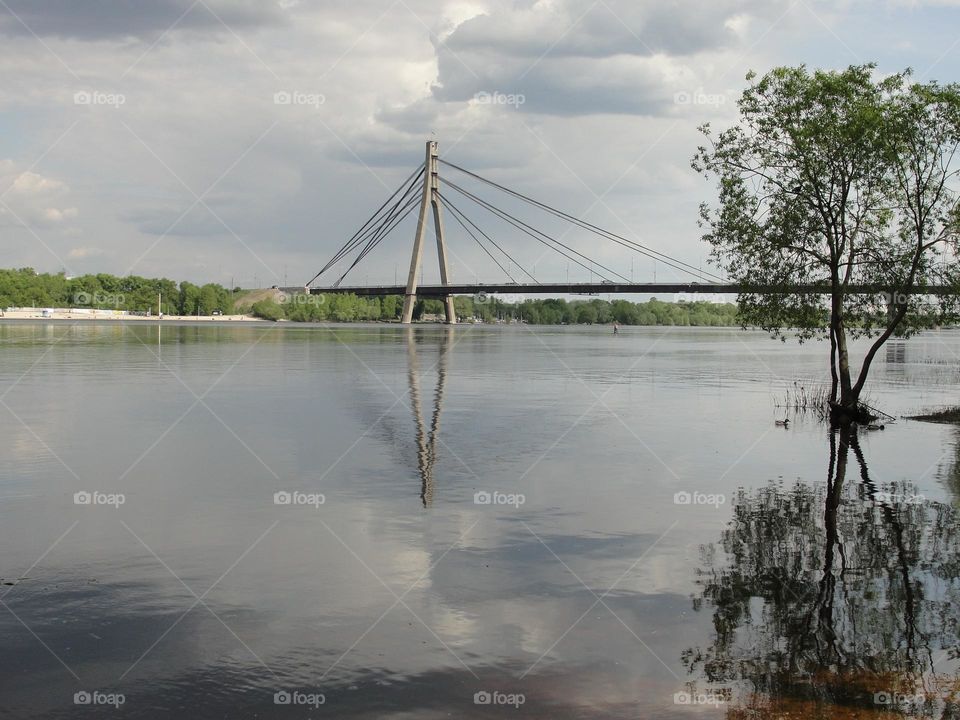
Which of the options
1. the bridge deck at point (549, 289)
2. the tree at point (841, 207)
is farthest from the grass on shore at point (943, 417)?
the bridge deck at point (549, 289)

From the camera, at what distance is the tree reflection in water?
7.97m

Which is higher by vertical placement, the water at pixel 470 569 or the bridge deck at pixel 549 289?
the bridge deck at pixel 549 289

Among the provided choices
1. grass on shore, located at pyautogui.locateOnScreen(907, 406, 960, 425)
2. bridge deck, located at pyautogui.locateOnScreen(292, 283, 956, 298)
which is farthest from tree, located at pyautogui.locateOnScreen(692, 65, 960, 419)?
bridge deck, located at pyautogui.locateOnScreen(292, 283, 956, 298)

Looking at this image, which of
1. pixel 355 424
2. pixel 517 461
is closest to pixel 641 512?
pixel 517 461

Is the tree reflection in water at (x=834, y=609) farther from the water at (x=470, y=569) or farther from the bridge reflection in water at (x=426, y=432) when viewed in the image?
the bridge reflection in water at (x=426, y=432)

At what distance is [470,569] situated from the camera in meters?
11.6

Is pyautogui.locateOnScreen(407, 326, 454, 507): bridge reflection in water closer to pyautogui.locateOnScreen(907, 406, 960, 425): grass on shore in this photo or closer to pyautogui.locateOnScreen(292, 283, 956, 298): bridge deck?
pyautogui.locateOnScreen(907, 406, 960, 425): grass on shore

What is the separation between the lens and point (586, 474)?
18.8 meters

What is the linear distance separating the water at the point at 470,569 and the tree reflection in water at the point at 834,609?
0.04 meters

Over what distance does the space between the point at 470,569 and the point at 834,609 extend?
4132 millimetres

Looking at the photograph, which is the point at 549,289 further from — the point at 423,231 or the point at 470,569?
the point at 470,569

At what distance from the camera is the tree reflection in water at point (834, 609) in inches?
314

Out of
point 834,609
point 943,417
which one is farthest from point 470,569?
point 943,417

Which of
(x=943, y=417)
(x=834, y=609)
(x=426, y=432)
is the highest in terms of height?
(x=943, y=417)
